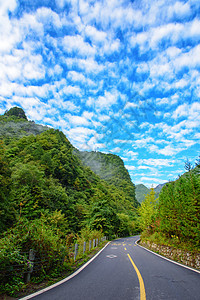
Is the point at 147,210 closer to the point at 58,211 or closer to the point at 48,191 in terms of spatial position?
the point at 58,211

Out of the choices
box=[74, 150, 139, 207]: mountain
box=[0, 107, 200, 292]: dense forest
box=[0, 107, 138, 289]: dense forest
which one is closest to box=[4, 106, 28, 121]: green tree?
box=[0, 107, 138, 289]: dense forest

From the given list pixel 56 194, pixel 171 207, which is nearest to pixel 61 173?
pixel 56 194

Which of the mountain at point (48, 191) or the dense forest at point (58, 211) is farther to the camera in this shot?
the mountain at point (48, 191)

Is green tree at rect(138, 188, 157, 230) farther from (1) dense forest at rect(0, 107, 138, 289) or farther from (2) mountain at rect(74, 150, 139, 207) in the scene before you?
(2) mountain at rect(74, 150, 139, 207)

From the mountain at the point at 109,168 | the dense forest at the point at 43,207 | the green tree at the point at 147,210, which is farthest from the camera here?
the mountain at the point at 109,168

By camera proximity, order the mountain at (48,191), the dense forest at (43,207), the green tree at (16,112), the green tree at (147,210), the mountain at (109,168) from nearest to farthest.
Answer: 1. the dense forest at (43,207)
2. the mountain at (48,191)
3. the green tree at (147,210)
4. the green tree at (16,112)
5. the mountain at (109,168)

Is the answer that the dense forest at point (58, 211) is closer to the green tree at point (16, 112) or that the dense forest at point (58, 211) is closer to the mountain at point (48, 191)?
the mountain at point (48, 191)

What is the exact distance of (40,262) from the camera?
507 cm

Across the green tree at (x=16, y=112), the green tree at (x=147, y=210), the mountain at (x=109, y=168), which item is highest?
the green tree at (x=16, y=112)

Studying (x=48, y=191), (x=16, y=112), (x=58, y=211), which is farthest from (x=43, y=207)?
(x=16, y=112)

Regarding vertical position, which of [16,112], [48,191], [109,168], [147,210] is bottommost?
[147,210]

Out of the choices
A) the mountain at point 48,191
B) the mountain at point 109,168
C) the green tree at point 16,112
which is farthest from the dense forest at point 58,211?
the mountain at point 109,168

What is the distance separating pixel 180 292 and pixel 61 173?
56.4 meters

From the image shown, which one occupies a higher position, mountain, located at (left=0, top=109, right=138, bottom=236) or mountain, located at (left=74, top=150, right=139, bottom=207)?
mountain, located at (left=74, top=150, right=139, bottom=207)
